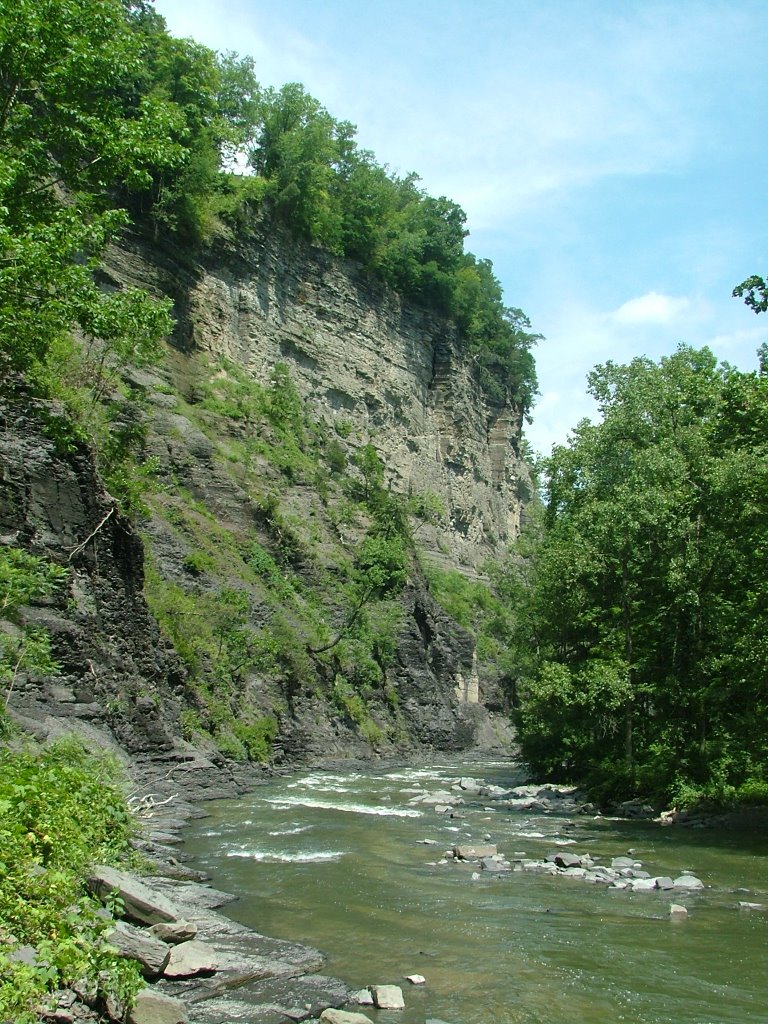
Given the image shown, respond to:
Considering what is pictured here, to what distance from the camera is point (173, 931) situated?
24.7 ft

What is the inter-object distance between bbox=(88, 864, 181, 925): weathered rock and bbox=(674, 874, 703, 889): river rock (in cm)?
746

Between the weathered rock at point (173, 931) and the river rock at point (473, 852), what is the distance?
6.97 meters

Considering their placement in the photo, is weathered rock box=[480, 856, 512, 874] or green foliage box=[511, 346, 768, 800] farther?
green foliage box=[511, 346, 768, 800]

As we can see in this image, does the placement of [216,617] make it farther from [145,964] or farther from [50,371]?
[145,964]

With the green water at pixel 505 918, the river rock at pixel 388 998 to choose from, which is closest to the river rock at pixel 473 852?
the green water at pixel 505 918

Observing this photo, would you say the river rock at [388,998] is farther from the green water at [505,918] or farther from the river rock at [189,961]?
the river rock at [189,961]

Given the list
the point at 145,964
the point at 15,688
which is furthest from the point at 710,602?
the point at 145,964

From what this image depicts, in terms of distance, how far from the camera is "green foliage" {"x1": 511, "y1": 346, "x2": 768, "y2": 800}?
722 inches

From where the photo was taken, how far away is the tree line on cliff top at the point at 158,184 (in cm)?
1217

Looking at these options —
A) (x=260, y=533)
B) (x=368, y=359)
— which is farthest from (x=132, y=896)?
(x=368, y=359)

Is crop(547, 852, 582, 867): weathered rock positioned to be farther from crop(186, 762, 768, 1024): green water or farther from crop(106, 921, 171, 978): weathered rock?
crop(106, 921, 171, 978): weathered rock

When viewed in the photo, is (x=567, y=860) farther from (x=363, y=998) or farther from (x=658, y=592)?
(x=658, y=592)

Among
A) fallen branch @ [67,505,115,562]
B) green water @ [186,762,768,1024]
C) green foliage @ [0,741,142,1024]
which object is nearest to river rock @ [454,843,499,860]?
green water @ [186,762,768,1024]

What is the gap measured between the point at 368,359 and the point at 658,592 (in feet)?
113
